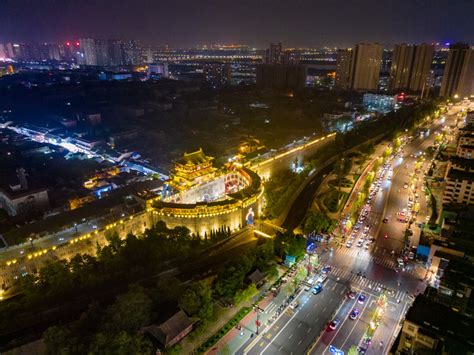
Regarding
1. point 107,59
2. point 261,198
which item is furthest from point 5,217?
point 107,59

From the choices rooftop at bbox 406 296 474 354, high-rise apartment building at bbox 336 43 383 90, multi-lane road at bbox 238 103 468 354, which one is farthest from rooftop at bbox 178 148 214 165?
high-rise apartment building at bbox 336 43 383 90

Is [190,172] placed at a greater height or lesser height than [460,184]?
greater

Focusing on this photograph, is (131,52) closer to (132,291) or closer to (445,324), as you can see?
(132,291)

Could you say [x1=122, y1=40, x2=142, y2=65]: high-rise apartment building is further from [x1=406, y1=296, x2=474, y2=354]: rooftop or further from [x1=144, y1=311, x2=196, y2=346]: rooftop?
[x1=406, y1=296, x2=474, y2=354]: rooftop

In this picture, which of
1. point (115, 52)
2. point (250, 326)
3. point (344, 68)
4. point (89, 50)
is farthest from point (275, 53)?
point (250, 326)

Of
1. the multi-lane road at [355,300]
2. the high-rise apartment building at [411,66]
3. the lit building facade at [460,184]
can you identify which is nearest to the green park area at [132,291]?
the multi-lane road at [355,300]

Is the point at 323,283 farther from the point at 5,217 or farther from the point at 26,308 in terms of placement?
the point at 5,217
